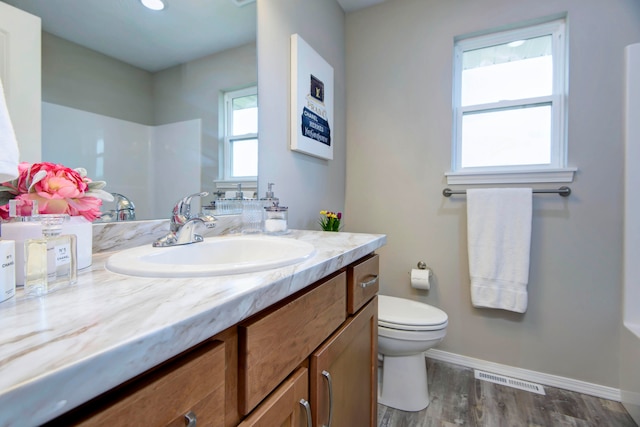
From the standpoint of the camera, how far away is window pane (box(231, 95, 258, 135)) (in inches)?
49.3

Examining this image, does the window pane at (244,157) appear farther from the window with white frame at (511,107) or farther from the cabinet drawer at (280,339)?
the window with white frame at (511,107)

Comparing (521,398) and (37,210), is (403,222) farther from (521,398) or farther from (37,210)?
(37,210)

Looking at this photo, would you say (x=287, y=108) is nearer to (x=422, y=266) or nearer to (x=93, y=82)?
(x=93, y=82)

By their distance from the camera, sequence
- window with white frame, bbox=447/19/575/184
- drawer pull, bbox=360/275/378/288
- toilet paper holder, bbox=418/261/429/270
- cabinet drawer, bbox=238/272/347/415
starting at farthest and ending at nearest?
1. toilet paper holder, bbox=418/261/429/270
2. window with white frame, bbox=447/19/575/184
3. drawer pull, bbox=360/275/378/288
4. cabinet drawer, bbox=238/272/347/415

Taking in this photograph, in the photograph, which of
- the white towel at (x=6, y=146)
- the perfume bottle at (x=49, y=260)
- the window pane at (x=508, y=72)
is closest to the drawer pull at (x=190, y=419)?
the perfume bottle at (x=49, y=260)

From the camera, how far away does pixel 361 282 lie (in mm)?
926

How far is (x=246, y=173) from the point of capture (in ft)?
4.28

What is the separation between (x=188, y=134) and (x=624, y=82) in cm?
211

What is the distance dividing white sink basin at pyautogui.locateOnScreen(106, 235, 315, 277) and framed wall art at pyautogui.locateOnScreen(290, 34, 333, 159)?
747 mm

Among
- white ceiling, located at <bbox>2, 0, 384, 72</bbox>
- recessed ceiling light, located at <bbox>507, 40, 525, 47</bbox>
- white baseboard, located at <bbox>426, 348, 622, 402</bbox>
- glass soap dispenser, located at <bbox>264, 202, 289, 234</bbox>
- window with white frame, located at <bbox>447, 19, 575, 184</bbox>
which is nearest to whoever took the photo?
white ceiling, located at <bbox>2, 0, 384, 72</bbox>

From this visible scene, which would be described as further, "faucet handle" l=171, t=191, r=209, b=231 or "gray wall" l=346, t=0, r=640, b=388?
"gray wall" l=346, t=0, r=640, b=388

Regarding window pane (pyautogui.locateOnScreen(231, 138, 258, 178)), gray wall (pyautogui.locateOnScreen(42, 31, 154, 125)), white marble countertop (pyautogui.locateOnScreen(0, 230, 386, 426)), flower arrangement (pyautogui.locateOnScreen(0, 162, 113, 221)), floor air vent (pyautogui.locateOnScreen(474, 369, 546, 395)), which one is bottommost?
floor air vent (pyautogui.locateOnScreen(474, 369, 546, 395))

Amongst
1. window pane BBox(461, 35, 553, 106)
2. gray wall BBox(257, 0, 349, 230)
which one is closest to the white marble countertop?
gray wall BBox(257, 0, 349, 230)

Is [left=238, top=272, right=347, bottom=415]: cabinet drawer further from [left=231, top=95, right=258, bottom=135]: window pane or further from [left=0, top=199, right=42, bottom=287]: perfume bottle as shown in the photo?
[left=231, top=95, right=258, bottom=135]: window pane
